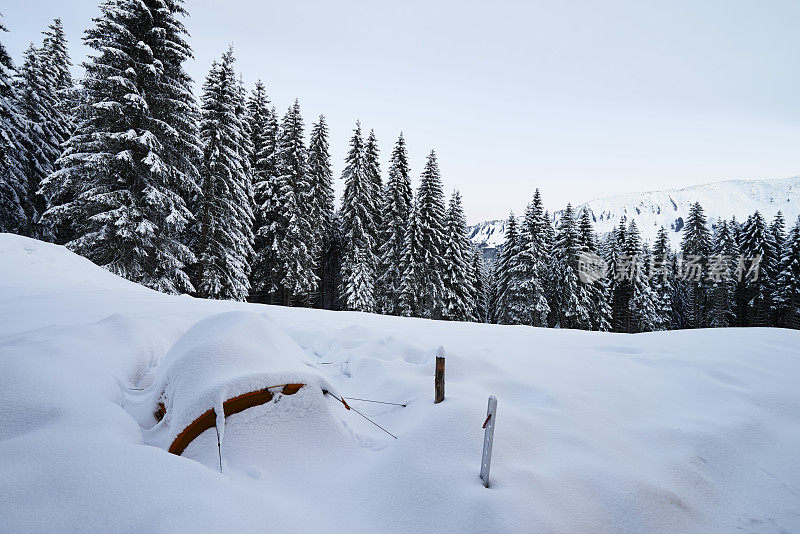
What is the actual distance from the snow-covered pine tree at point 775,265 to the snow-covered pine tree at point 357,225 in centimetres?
3585

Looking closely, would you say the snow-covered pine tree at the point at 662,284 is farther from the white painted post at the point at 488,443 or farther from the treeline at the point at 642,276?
the white painted post at the point at 488,443

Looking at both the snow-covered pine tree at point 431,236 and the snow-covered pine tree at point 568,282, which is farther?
the snow-covered pine tree at point 568,282

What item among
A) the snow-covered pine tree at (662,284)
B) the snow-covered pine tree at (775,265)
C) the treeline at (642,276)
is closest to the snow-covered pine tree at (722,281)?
the treeline at (642,276)

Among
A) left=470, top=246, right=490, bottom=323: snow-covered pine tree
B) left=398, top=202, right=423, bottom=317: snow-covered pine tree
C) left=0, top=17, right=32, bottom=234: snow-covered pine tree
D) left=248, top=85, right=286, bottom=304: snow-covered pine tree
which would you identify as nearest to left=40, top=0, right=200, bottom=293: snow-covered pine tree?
left=248, top=85, right=286, bottom=304: snow-covered pine tree

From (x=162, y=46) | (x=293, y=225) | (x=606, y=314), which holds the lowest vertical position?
(x=606, y=314)

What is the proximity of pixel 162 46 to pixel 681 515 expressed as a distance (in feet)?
68.0

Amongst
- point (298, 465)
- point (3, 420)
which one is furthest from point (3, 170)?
point (298, 465)

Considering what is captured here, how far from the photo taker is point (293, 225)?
23047 mm

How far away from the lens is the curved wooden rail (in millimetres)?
2762

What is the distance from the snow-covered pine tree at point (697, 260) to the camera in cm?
3641

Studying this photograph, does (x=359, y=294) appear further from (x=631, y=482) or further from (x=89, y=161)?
(x=631, y=482)

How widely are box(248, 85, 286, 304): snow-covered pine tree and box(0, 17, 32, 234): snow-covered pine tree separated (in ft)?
40.4

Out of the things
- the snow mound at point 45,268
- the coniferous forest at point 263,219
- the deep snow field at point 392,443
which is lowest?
the deep snow field at point 392,443

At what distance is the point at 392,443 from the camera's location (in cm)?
330
